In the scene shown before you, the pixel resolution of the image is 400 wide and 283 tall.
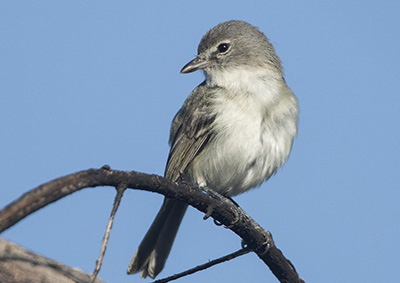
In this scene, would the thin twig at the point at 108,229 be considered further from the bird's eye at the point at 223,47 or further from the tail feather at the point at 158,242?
the bird's eye at the point at 223,47

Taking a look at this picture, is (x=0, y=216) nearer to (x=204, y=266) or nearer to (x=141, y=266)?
(x=204, y=266)

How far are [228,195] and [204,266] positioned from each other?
305cm

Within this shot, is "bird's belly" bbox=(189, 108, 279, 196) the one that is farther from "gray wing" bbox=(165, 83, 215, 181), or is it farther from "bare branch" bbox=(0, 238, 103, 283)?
"bare branch" bbox=(0, 238, 103, 283)

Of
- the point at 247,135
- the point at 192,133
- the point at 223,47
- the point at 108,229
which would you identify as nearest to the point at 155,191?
the point at 108,229

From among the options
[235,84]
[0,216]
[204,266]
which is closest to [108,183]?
[0,216]

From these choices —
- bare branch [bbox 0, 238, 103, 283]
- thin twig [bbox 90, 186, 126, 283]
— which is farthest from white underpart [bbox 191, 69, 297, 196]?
thin twig [bbox 90, 186, 126, 283]

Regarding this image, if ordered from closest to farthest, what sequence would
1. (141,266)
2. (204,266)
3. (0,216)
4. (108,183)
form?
(0,216), (108,183), (204,266), (141,266)

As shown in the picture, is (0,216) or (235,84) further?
(235,84)

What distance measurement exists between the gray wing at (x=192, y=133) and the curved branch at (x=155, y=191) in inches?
41.9

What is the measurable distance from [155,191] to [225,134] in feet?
9.31

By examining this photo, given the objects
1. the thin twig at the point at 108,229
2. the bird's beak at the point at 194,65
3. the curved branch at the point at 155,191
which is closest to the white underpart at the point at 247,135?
the bird's beak at the point at 194,65

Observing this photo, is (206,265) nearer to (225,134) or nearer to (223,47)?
(225,134)

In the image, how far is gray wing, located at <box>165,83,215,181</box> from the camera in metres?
6.21

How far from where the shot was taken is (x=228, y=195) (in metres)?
6.87
